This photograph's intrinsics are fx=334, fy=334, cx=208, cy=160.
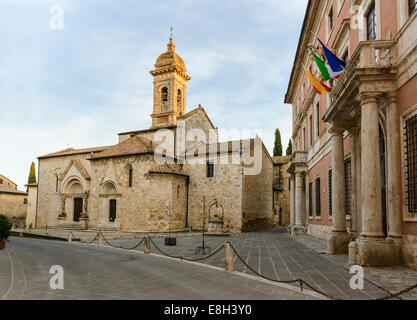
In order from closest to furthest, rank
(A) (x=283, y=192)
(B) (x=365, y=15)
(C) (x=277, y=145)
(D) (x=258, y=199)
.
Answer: (B) (x=365, y=15), (D) (x=258, y=199), (A) (x=283, y=192), (C) (x=277, y=145)

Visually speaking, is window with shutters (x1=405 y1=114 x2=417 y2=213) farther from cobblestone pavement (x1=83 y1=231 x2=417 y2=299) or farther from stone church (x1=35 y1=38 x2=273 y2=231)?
stone church (x1=35 y1=38 x2=273 y2=231)

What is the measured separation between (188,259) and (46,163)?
107ft

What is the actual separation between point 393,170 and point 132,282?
6483 mm

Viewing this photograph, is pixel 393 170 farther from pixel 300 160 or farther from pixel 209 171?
pixel 209 171

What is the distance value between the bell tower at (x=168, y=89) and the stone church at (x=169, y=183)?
0.11 m

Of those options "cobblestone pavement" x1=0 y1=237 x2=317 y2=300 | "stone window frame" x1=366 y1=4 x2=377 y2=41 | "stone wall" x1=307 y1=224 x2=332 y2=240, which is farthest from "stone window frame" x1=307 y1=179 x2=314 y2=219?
"cobblestone pavement" x1=0 y1=237 x2=317 y2=300

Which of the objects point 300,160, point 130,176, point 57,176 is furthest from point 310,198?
point 57,176

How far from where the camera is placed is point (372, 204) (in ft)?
A: 26.2

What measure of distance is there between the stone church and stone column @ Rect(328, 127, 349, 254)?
1290cm

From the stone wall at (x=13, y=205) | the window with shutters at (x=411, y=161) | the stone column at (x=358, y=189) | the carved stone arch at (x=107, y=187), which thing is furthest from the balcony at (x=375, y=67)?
the stone wall at (x=13, y=205)

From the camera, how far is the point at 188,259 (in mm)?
10359

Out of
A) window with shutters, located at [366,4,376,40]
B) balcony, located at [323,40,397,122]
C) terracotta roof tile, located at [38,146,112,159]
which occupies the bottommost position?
balcony, located at [323,40,397,122]

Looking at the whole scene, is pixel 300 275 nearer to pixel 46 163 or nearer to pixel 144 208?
pixel 144 208

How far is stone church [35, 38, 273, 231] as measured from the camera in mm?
26344
